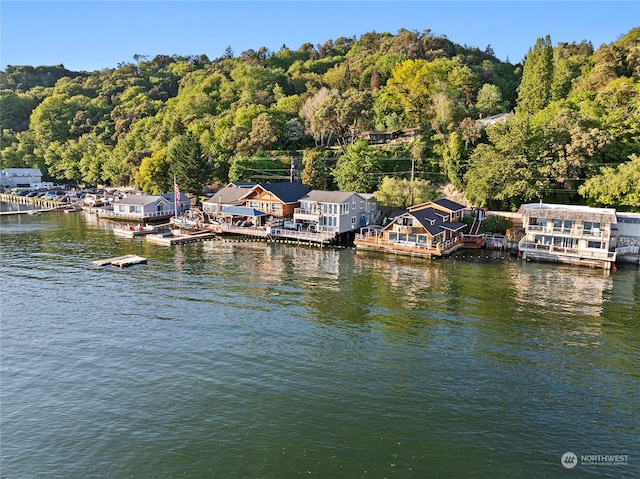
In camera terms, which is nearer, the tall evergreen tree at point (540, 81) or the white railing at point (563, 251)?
the white railing at point (563, 251)

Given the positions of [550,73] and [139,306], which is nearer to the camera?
[139,306]

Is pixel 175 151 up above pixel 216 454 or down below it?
above

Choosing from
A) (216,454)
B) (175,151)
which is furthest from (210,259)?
(175,151)

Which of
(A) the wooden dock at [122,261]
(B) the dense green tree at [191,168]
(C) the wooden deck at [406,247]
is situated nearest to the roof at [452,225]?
(C) the wooden deck at [406,247]

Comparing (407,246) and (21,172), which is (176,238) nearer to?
(407,246)

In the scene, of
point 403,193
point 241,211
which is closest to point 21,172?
point 241,211

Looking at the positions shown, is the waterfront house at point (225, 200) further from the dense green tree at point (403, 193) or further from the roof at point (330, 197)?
the dense green tree at point (403, 193)

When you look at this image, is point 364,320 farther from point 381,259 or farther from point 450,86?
point 450,86
